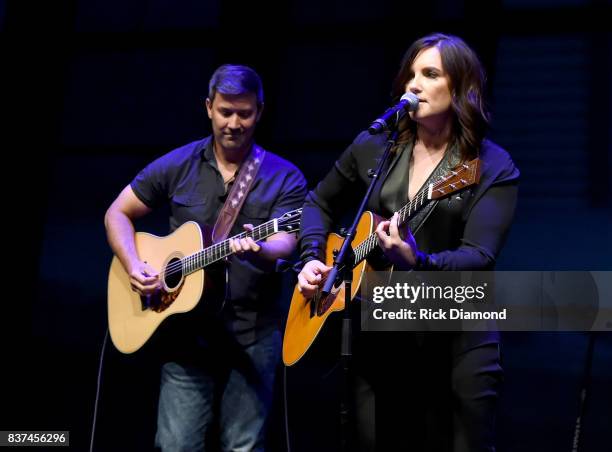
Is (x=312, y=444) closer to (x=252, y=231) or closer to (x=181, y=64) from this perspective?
(x=252, y=231)

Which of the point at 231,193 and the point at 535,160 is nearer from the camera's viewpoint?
the point at 231,193

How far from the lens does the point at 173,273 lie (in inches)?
143

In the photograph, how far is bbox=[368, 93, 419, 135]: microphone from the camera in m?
2.55

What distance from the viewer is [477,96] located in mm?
2670

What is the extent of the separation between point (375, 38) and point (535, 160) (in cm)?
120

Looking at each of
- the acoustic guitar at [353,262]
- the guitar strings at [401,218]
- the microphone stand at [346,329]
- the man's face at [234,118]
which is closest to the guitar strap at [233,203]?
the man's face at [234,118]

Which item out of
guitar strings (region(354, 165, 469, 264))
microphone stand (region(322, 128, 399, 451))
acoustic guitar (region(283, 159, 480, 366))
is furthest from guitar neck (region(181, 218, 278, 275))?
microphone stand (region(322, 128, 399, 451))

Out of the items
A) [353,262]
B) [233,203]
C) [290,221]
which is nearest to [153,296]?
[233,203]

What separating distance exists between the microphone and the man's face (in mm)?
1029

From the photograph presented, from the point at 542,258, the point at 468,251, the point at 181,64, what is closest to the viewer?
the point at 468,251

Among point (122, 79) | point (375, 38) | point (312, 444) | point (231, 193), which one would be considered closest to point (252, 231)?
point (231, 193)

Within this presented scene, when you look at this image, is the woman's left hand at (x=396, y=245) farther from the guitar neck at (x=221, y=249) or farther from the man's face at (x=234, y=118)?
the man's face at (x=234, y=118)

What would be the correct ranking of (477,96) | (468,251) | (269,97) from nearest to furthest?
(468,251), (477,96), (269,97)

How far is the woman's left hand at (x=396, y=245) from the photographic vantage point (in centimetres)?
241
